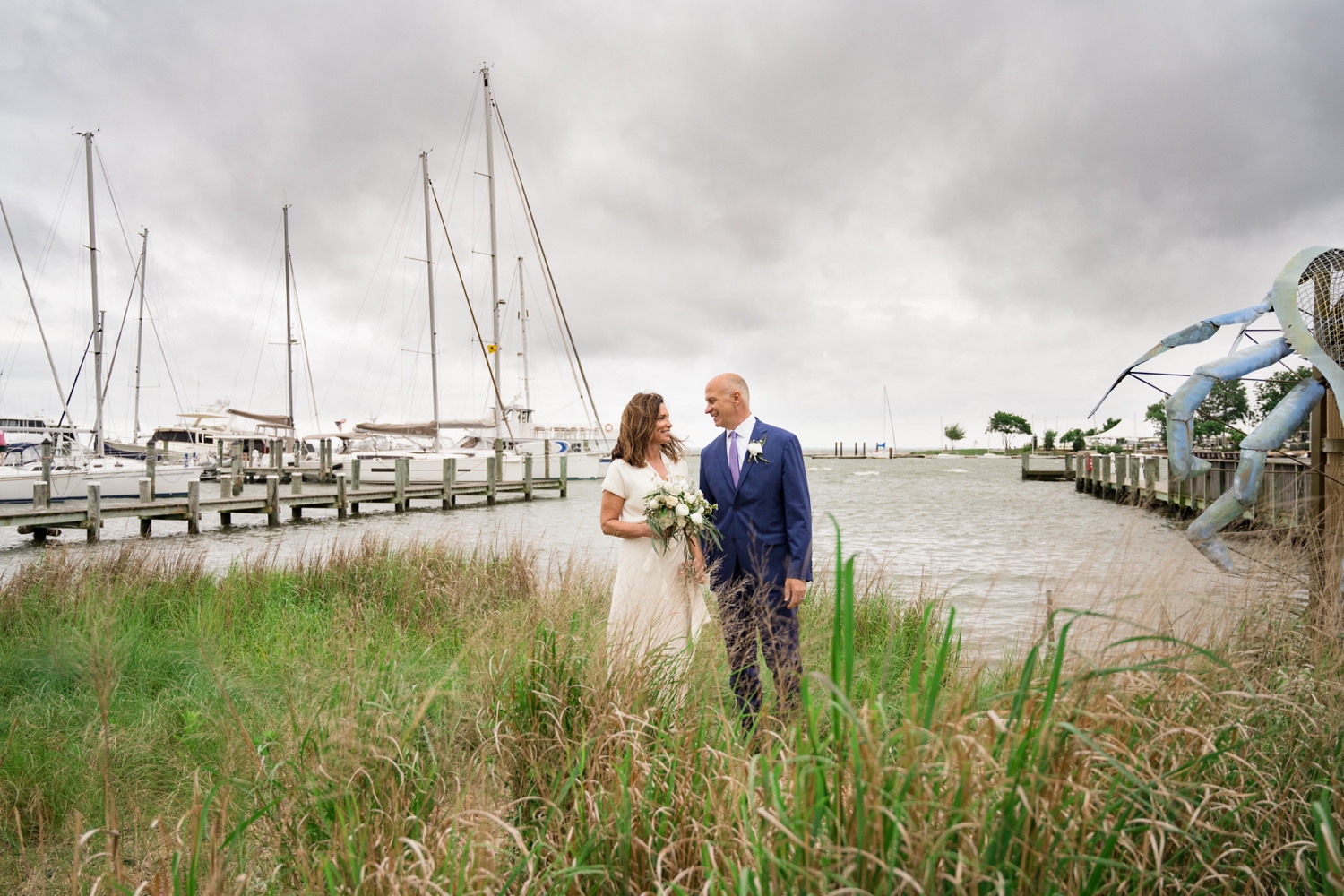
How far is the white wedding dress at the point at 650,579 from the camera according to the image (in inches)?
155

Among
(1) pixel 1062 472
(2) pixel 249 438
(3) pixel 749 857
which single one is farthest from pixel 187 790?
(1) pixel 1062 472

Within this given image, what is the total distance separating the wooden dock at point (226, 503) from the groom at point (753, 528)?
18175mm

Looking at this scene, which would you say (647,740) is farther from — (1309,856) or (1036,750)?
(1309,856)

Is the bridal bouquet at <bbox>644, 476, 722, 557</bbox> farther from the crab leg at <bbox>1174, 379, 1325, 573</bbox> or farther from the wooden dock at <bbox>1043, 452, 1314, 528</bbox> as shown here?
the crab leg at <bbox>1174, 379, 1325, 573</bbox>

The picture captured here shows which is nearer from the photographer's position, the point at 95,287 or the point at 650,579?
the point at 650,579

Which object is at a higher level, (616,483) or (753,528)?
(616,483)

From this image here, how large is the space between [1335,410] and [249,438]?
189 ft

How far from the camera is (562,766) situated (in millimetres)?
2645

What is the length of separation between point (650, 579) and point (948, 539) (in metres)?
17.6

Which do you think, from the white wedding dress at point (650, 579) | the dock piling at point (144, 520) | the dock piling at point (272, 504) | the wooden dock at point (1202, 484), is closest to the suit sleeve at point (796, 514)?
the white wedding dress at point (650, 579)

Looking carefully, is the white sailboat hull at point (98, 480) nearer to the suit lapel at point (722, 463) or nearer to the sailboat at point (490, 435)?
the sailboat at point (490, 435)

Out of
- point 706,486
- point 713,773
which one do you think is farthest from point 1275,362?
point 713,773

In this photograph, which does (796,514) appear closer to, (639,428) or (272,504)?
(639,428)

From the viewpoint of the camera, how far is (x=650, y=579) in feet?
13.7
